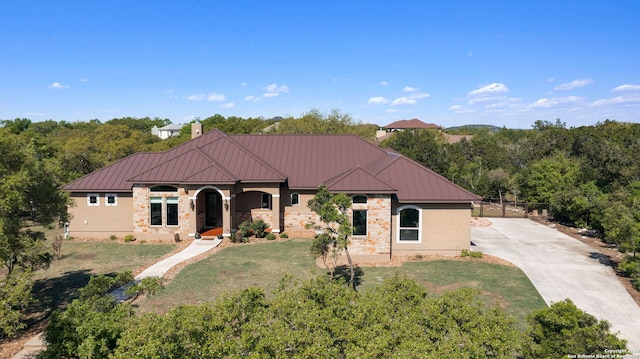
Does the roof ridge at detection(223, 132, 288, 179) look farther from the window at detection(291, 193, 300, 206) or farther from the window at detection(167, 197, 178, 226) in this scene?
the window at detection(167, 197, 178, 226)

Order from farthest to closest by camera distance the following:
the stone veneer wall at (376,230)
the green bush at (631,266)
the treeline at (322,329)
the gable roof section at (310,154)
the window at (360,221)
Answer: the gable roof section at (310,154) < the window at (360,221) < the stone veneer wall at (376,230) < the green bush at (631,266) < the treeline at (322,329)

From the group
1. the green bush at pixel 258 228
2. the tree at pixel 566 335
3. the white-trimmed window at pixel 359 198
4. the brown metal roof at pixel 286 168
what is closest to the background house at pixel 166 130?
the brown metal roof at pixel 286 168

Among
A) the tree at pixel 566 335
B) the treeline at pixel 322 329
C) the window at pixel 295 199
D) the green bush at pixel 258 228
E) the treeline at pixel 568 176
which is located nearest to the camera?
the treeline at pixel 322 329

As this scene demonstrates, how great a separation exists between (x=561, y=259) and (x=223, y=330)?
18.4 metres

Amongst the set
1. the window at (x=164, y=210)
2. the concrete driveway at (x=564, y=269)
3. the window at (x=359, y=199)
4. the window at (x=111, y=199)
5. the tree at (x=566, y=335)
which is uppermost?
the window at (x=359, y=199)

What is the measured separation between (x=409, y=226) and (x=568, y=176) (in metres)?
20.7

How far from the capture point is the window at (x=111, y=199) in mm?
23656

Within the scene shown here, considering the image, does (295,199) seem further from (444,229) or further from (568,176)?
(568,176)

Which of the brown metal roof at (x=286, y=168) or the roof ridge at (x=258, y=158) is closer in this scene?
Result: the brown metal roof at (x=286, y=168)

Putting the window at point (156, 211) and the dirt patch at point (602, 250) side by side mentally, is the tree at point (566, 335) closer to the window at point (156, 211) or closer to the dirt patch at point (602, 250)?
the dirt patch at point (602, 250)

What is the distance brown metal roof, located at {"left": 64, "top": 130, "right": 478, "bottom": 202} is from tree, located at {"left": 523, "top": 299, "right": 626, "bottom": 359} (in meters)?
10.2

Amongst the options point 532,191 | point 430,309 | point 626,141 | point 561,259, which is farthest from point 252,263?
point 626,141

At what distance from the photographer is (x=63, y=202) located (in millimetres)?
13000

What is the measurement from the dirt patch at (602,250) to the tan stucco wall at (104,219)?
83.2ft
